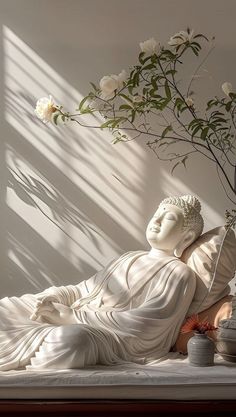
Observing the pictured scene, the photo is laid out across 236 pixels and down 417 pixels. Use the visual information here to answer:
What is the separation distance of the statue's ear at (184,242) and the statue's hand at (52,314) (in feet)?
1.87

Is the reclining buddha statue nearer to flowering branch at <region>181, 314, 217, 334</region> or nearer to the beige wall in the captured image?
flowering branch at <region>181, 314, 217, 334</region>

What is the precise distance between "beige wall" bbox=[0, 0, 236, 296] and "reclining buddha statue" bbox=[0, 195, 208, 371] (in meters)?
0.45

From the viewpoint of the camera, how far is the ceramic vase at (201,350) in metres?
2.58

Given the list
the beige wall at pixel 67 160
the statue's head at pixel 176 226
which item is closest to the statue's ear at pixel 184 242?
the statue's head at pixel 176 226

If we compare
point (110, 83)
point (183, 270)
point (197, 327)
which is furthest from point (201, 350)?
point (110, 83)

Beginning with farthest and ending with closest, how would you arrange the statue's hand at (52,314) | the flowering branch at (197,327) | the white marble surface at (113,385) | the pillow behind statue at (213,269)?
the pillow behind statue at (213,269), the statue's hand at (52,314), the flowering branch at (197,327), the white marble surface at (113,385)

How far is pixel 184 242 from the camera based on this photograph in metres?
2.97

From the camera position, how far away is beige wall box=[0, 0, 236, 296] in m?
3.46

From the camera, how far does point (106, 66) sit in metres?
3.46

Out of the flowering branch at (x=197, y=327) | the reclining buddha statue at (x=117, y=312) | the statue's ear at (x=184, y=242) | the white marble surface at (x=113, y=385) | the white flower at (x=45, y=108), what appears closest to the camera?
the white marble surface at (x=113, y=385)

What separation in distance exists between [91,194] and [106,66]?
0.70m

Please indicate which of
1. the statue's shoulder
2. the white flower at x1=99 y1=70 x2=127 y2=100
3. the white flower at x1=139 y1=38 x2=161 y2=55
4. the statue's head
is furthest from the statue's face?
the white flower at x1=139 y1=38 x2=161 y2=55

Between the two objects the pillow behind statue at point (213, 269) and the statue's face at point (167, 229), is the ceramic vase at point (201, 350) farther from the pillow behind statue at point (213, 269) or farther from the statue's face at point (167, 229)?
the statue's face at point (167, 229)

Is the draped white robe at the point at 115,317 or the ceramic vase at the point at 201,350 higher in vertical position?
the draped white robe at the point at 115,317
